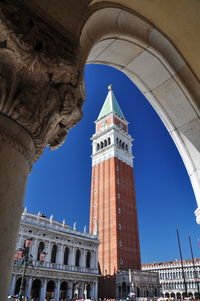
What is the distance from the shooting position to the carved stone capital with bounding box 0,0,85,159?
0.98 meters

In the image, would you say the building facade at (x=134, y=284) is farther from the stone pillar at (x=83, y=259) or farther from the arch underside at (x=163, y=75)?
the arch underside at (x=163, y=75)

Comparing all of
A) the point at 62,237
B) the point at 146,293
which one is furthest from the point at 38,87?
the point at 146,293

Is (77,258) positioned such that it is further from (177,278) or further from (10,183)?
(10,183)

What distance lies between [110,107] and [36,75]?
151 feet

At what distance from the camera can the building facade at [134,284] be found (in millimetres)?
28969

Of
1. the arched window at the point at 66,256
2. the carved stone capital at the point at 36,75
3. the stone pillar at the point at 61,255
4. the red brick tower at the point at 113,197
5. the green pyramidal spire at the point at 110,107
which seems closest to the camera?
the carved stone capital at the point at 36,75

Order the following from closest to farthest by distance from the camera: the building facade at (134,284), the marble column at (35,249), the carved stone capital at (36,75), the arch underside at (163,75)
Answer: the carved stone capital at (36,75)
the arch underside at (163,75)
the marble column at (35,249)
the building facade at (134,284)

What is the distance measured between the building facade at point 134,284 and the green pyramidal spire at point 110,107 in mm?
27014

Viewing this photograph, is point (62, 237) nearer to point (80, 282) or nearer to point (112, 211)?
point (80, 282)

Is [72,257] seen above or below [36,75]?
above

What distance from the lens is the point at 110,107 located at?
152 feet

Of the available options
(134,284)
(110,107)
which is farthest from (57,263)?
(110,107)

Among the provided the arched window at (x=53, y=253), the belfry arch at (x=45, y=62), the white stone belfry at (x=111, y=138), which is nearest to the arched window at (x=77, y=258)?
the arched window at (x=53, y=253)

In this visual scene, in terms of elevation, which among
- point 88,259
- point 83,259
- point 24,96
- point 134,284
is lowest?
point 134,284
